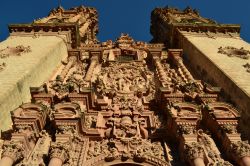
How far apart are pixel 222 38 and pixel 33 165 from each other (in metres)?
14.1

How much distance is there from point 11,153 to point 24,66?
6.00m

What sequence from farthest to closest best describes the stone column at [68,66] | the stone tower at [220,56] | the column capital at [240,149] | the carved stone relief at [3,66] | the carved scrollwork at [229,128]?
the stone column at [68,66] → the carved stone relief at [3,66] → the stone tower at [220,56] → the carved scrollwork at [229,128] → the column capital at [240,149]

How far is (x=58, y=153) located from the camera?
9633 mm

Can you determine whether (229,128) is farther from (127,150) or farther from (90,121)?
Result: (90,121)

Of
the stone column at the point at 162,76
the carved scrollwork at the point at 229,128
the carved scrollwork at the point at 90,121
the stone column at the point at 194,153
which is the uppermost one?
the stone column at the point at 162,76

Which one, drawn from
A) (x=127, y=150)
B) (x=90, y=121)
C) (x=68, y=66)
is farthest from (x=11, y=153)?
(x=68, y=66)

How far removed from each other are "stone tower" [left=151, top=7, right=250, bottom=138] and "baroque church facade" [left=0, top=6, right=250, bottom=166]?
0.15 feet

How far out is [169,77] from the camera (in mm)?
17156

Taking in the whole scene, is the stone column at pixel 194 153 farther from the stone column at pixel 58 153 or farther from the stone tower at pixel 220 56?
the stone column at pixel 58 153

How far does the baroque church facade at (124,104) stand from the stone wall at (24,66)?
0.04 meters

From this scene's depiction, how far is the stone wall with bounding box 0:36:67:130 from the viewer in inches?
480

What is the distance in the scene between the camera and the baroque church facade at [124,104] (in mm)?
10336

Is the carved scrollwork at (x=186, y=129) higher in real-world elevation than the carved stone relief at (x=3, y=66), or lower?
lower

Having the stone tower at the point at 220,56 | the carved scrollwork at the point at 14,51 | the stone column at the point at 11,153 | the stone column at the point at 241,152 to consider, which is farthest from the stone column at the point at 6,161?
the carved scrollwork at the point at 14,51
